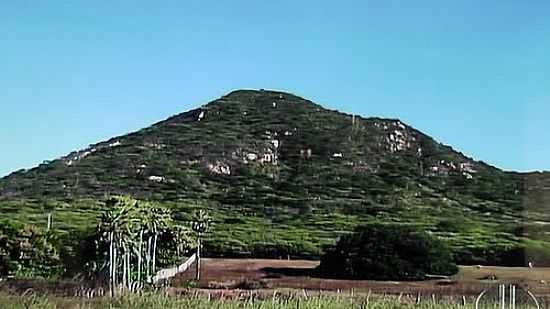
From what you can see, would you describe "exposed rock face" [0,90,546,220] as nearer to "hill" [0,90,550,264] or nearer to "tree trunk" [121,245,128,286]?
"hill" [0,90,550,264]

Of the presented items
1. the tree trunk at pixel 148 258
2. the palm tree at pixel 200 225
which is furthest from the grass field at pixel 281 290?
the palm tree at pixel 200 225

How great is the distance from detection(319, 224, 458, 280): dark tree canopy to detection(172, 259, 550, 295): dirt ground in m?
1.41

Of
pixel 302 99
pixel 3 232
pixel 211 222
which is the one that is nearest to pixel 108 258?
pixel 3 232

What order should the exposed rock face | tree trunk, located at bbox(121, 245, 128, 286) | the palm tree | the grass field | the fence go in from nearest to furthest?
the grass field < tree trunk, located at bbox(121, 245, 128, 286) < the fence < the palm tree < the exposed rock face

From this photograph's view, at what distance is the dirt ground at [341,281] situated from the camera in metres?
51.4

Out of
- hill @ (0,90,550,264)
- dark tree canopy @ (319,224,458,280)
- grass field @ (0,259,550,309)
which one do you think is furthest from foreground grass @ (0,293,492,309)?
hill @ (0,90,550,264)

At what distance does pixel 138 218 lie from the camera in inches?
2085

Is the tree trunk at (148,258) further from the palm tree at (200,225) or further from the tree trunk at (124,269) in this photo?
the palm tree at (200,225)

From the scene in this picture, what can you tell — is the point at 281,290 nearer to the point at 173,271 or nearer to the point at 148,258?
the point at 148,258

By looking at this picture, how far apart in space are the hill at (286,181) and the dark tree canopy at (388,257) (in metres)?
8.14

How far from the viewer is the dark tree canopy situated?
64875 mm

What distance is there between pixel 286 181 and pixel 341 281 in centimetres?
5759

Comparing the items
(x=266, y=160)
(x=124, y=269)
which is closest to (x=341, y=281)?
(x=124, y=269)

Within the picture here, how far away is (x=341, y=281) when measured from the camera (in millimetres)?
60281
